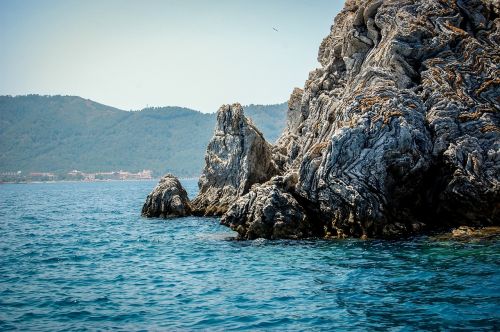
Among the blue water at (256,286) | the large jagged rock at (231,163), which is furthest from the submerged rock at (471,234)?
the large jagged rock at (231,163)

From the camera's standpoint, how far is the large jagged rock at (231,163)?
48188 millimetres

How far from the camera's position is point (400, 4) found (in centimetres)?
3819

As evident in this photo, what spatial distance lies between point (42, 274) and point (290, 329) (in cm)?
1388

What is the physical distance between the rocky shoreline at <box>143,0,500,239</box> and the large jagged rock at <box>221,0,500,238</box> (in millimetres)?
57

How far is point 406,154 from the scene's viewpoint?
91.0ft

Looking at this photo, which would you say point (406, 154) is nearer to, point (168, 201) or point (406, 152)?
point (406, 152)

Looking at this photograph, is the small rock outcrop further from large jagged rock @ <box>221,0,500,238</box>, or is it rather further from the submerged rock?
the submerged rock

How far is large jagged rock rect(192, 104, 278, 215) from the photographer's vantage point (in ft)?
158

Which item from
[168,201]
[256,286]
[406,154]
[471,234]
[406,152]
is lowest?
[256,286]

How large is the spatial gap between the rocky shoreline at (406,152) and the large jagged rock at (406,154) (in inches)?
2.2

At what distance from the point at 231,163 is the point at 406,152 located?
24112 millimetres

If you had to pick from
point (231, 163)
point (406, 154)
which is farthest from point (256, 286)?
point (231, 163)

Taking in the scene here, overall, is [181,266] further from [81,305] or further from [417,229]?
[417,229]

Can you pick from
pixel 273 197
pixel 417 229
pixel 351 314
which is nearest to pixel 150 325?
pixel 351 314
